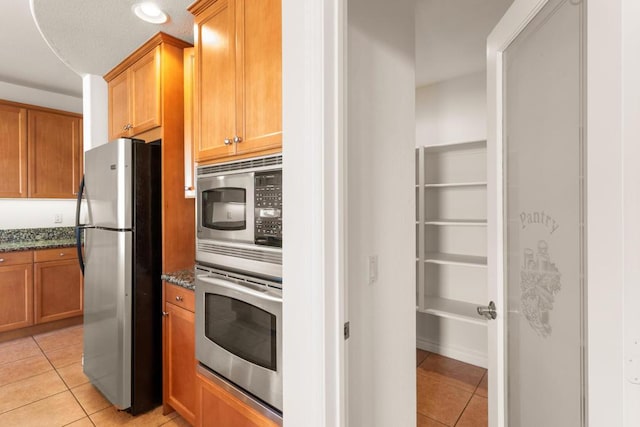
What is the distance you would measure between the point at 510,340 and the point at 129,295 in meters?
2.06

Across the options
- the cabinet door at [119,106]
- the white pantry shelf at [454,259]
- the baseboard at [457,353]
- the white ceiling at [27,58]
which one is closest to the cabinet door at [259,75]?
the cabinet door at [119,106]

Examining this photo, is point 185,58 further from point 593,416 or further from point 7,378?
point 7,378

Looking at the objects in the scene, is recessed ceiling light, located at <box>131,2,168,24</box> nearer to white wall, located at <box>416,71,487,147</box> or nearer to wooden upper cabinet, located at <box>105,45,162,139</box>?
wooden upper cabinet, located at <box>105,45,162,139</box>

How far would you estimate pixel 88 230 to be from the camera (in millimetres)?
2320

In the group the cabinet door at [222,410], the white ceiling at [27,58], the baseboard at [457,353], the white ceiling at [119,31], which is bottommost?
the baseboard at [457,353]

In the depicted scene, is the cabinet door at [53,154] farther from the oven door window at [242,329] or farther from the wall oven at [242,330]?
the oven door window at [242,329]

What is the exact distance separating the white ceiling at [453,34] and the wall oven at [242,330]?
191cm

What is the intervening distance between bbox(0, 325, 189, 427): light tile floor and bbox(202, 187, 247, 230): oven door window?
137 cm

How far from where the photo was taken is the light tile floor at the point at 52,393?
78.7 inches

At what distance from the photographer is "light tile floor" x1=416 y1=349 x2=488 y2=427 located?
6.88 ft

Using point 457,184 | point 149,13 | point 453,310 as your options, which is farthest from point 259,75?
point 453,310

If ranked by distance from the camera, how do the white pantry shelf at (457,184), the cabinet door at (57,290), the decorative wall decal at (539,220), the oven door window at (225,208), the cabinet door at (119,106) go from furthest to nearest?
the cabinet door at (57,290)
the white pantry shelf at (457,184)
the cabinet door at (119,106)
the oven door window at (225,208)
the decorative wall decal at (539,220)

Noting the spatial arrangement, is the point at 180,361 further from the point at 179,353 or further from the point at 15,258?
the point at 15,258

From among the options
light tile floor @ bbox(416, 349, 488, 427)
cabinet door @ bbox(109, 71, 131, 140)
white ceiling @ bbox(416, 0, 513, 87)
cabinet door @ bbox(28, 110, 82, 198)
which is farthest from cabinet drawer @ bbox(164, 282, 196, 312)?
cabinet door @ bbox(28, 110, 82, 198)
